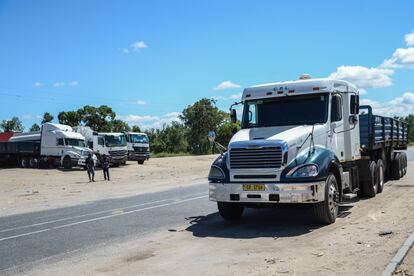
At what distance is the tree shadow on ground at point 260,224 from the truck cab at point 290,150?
15.4 inches

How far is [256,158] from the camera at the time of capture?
9531 millimetres

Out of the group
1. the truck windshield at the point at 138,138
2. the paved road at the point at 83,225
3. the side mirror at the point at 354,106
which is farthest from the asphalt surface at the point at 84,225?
the truck windshield at the point at 138,138

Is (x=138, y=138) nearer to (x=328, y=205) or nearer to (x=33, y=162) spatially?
(x=33, y=162)

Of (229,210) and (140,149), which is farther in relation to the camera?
(140,149)

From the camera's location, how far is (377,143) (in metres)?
15.0

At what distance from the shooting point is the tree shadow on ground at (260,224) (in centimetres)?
938

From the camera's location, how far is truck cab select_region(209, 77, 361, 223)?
9.29 m

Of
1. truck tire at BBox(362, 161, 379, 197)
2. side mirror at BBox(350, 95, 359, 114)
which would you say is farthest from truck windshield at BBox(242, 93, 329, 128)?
truck tire at BBox(362, 161, 379, 197)

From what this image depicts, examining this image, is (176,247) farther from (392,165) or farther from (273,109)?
(392,165)

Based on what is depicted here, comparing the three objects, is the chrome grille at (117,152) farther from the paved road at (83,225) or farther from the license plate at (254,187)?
the license plate at (254,187)

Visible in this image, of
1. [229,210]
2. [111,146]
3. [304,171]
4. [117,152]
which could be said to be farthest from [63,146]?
[304,171]

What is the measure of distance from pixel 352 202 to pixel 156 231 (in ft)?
19.5

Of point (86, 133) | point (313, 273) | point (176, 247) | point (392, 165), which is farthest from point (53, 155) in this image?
point (313, 273)

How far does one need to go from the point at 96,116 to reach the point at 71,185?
49.9 metres
